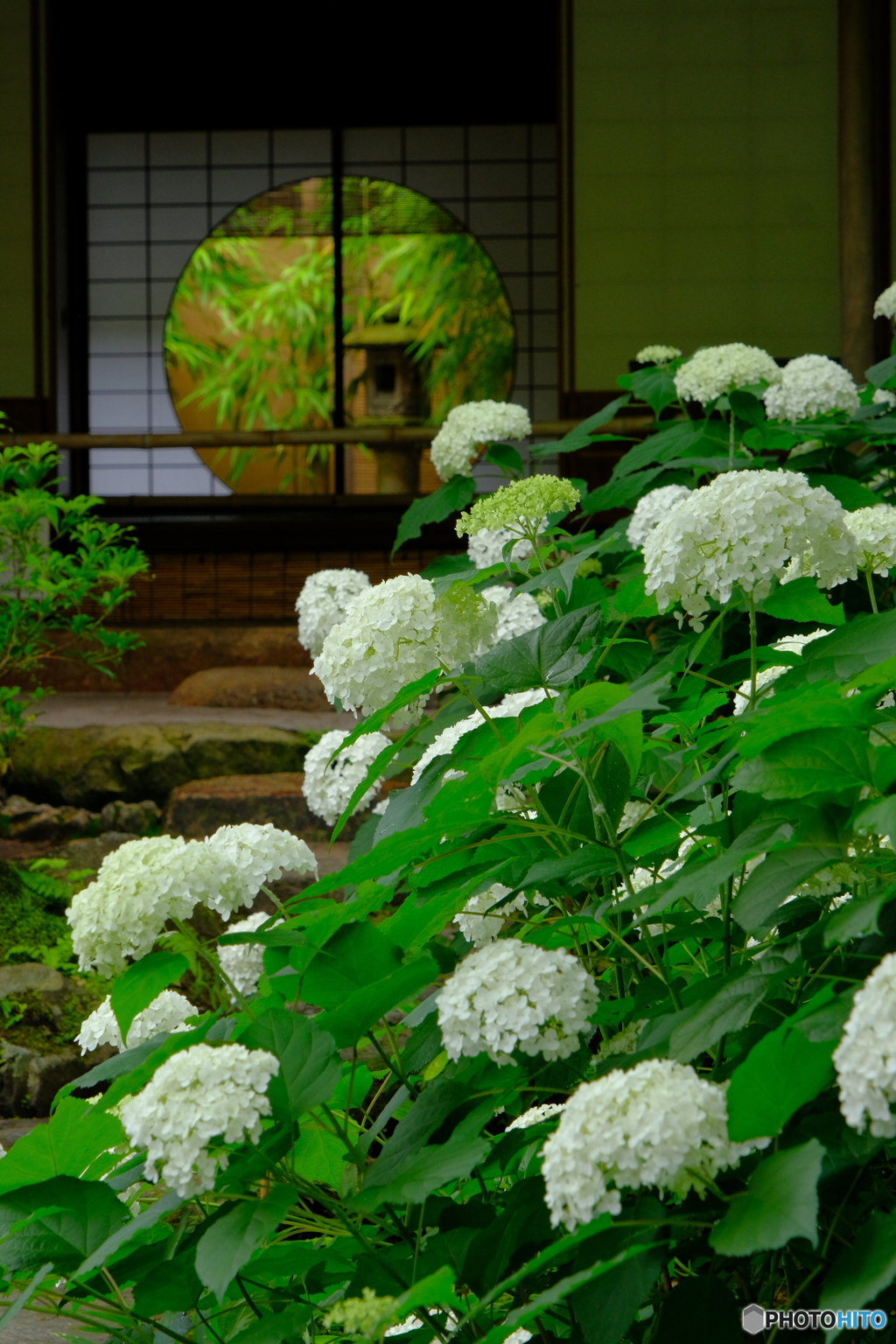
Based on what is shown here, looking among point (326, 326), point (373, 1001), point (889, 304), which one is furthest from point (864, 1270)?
point (326, 326)

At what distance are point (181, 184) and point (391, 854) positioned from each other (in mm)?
6580

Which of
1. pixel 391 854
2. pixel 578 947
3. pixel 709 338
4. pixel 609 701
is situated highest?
pixel 709 338

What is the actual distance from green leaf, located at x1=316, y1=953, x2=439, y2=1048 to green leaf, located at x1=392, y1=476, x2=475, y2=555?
1.33 m

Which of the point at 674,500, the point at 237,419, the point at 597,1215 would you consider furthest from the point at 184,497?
the point at 597,1215

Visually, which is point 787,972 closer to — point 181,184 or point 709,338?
point 709,338

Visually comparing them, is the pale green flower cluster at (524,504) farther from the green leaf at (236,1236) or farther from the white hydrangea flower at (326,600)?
the green leaf at (236,1236)

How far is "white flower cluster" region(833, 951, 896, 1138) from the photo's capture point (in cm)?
66

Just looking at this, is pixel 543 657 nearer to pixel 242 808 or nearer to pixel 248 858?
pixel 248 858

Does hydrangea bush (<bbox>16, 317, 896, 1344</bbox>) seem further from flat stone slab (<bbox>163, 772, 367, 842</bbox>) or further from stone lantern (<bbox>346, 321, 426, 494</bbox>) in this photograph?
stone lantern (<bbox>346, 321, 426, 494</bbox>)

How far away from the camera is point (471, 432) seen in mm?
2262

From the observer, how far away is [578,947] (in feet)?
3.66

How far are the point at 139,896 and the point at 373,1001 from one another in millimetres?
265

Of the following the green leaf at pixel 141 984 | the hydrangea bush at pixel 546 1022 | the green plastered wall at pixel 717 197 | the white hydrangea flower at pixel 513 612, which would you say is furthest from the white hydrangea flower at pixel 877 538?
the green plastered wall at pixel 717 197

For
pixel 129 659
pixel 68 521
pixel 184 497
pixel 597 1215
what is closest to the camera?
pixel 597 1215
